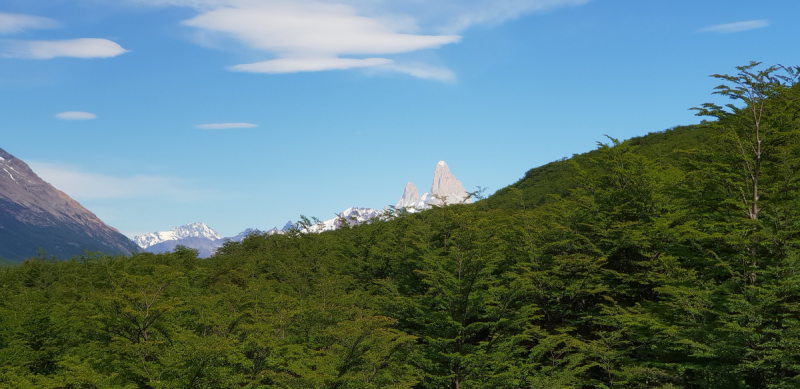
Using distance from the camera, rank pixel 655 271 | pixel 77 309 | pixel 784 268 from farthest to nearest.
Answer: pixel 77 309
pixel 655 271
pixel 784 268

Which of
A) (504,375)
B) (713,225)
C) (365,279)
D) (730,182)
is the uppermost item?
(730,182)

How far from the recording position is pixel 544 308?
30.0 m

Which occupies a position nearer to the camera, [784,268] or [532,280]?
[784,268]

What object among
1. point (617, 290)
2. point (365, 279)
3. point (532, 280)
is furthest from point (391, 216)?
point (617, 290)

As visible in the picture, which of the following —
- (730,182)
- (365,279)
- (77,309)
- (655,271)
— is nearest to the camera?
(730,182)

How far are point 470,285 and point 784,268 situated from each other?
1431 cm

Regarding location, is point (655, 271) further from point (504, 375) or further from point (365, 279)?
point (365, 279)

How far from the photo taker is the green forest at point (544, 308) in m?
21.1

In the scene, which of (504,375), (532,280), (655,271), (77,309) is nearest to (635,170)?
(655,271)

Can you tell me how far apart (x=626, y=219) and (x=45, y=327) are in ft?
117

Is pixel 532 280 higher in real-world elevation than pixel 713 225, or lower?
lower

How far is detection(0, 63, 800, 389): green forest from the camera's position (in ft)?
69.2

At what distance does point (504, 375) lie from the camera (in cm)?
2531

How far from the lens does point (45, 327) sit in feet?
95.3
